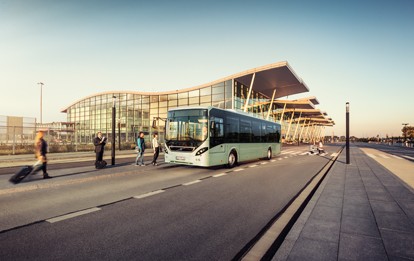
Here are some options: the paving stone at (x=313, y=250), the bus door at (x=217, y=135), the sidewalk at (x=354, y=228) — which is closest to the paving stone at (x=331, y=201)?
the sidewalk at (x=354, y=228)

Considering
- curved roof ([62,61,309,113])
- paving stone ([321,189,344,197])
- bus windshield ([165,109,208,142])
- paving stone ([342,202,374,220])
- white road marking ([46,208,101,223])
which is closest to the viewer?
white road marking ([46,208,101,223])

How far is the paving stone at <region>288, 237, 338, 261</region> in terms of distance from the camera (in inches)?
116

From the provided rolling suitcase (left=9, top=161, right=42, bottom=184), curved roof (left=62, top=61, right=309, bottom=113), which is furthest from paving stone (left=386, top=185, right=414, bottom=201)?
curved roof (left=62, top=61, right=309, bottom=113)

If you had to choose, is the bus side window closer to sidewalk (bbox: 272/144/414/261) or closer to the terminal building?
sidewalk (bbox: 272/144/414/261)

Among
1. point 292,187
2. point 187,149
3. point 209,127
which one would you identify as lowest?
point 292,187

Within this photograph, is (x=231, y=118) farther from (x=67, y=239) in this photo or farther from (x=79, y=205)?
(x=67, y=239)

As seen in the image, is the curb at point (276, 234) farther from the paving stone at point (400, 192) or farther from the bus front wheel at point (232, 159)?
the bus front wheel at point (232, 159)

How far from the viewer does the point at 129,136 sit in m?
35.4

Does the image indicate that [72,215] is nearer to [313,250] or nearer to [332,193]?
[313,250]

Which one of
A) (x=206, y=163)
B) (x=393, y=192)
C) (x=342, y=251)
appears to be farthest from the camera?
(x=206, y=163)

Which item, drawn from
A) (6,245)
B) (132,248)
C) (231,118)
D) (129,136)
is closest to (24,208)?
(6,245)

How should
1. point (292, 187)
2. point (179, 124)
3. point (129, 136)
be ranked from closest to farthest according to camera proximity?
point (292, 187) → point (179, 124) → point (129, 136)

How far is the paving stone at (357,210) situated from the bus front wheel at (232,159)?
6.74 m

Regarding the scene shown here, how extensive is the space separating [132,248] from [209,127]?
7.48m
